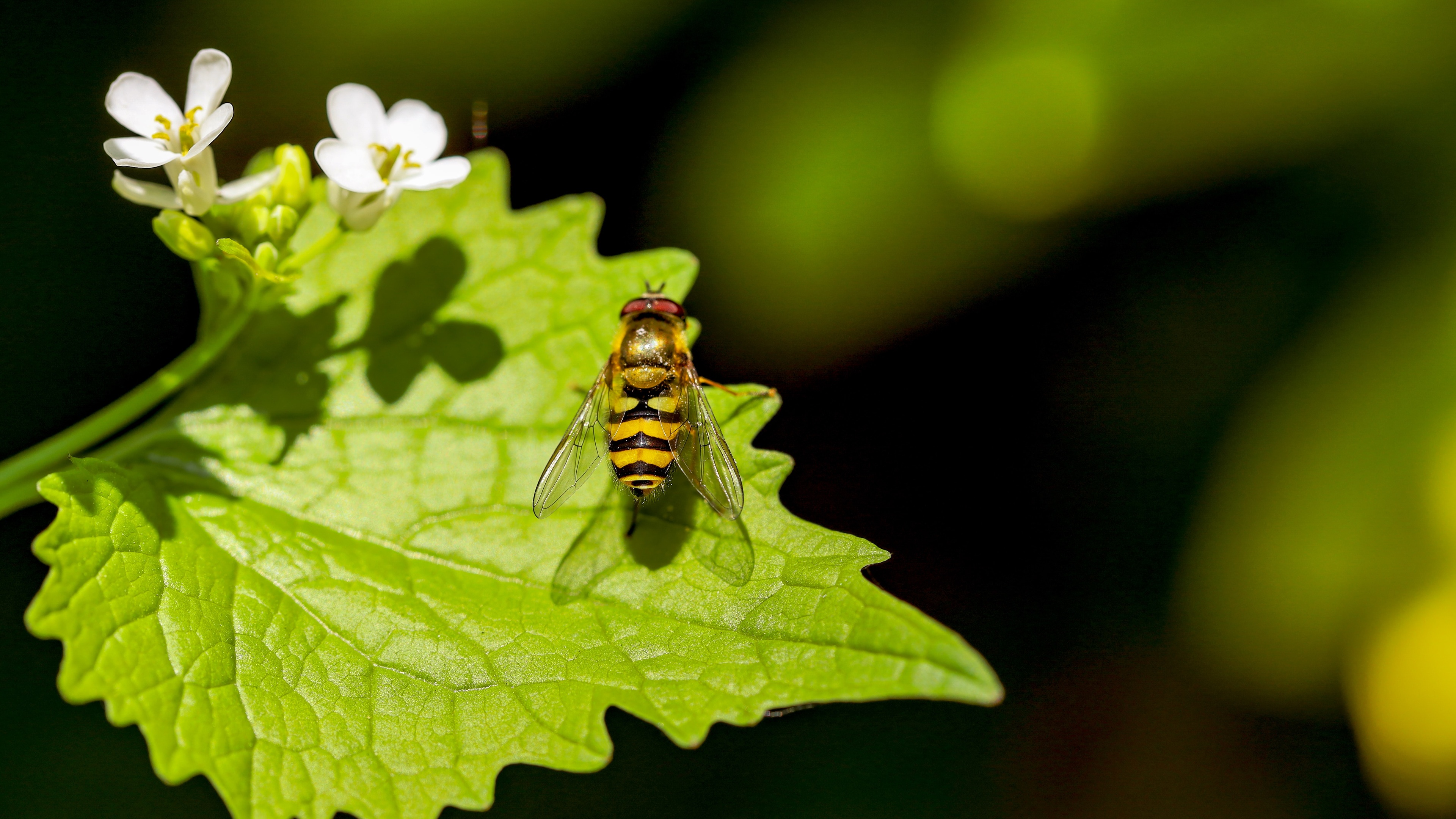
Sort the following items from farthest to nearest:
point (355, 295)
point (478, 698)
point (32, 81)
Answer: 1. point (32, 81)
2. point (355, 295)
3. point (478, 698)

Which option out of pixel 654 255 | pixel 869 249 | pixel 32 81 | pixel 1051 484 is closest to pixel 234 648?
pixel 654 255

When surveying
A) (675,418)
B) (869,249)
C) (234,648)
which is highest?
(869,249)

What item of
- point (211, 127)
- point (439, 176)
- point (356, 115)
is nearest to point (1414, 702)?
point (439, 176)

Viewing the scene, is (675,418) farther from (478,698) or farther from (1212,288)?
(1212,288)

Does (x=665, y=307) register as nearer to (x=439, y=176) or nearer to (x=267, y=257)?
(x=439, y=176)

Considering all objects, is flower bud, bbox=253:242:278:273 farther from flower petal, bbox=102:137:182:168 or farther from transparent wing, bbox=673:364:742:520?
transparent wing, bbox=673:364:742:520

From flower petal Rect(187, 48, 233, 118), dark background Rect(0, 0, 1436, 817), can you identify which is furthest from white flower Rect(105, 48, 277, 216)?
dark background Rect(0, 0, 1436, 817)

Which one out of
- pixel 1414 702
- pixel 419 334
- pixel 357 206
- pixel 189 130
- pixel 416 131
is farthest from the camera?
pixel 1414 702
